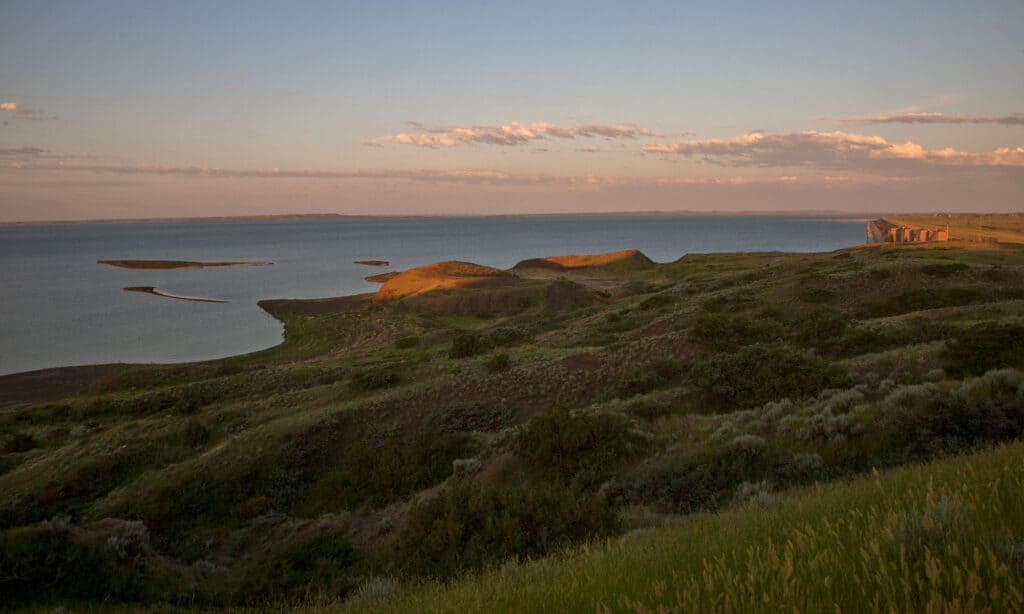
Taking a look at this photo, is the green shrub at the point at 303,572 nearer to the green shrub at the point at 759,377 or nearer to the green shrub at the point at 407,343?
the green shrub at the point at 759,377

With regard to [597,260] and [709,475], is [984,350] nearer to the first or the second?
[709,475]

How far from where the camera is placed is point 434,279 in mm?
72938

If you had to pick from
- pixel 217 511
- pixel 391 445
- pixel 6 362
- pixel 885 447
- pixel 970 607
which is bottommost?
pixel 6 362

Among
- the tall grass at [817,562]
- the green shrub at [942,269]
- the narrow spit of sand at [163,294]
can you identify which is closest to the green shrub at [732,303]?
the green shrub at [942,269]

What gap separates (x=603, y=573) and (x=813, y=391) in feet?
37.4

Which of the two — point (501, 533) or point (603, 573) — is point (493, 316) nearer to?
point (501, 533)

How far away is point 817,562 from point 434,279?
71.0m

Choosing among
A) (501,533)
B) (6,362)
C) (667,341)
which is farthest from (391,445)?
(6,362)

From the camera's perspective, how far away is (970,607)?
219 centimetres

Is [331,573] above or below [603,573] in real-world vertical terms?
below

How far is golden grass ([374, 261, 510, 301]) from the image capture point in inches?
2667

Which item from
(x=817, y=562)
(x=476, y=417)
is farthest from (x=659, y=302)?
(x=817, y=562)

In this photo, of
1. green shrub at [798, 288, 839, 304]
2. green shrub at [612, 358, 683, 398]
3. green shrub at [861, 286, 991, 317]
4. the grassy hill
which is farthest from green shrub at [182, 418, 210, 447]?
green shrub at [861, 286, 991, 317]

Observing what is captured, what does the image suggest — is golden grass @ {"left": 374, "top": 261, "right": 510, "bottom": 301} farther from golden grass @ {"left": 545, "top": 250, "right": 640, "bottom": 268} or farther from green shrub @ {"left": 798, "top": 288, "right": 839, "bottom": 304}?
green shrub @ {"left": 798, "top": 288, "right": 839, "bottom": 304}
